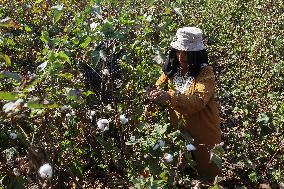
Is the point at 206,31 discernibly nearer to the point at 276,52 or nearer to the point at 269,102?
the point at 276,52

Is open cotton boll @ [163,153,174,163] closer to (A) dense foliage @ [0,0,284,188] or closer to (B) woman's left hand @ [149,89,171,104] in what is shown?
(A) dense foliage @ [0,0,284,188]

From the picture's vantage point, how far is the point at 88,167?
2828mm

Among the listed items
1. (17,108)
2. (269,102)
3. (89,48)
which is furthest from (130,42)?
(17,108)

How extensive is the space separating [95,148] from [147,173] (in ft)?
1.97

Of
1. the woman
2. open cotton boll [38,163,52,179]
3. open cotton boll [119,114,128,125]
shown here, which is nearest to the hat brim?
the woman

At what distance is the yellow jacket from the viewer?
7.74 ft

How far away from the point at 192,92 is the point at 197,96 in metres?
0.07

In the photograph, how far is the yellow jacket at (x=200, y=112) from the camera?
2.36m

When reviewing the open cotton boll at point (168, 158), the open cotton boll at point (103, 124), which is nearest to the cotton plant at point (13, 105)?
the open cotton boll at point (168, 158)

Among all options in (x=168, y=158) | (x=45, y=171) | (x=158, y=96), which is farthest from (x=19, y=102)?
(x=158, y=96)

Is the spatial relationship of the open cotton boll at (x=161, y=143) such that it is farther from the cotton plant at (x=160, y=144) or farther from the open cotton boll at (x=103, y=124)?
the open cotton boll at (x=103, y=124)

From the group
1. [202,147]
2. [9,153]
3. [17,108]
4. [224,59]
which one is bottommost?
[224,59]

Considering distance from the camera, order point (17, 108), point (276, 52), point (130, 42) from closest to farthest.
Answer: point (17, 108) < point (130, 42) < point (276, 52)

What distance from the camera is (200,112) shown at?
2.51 metres
